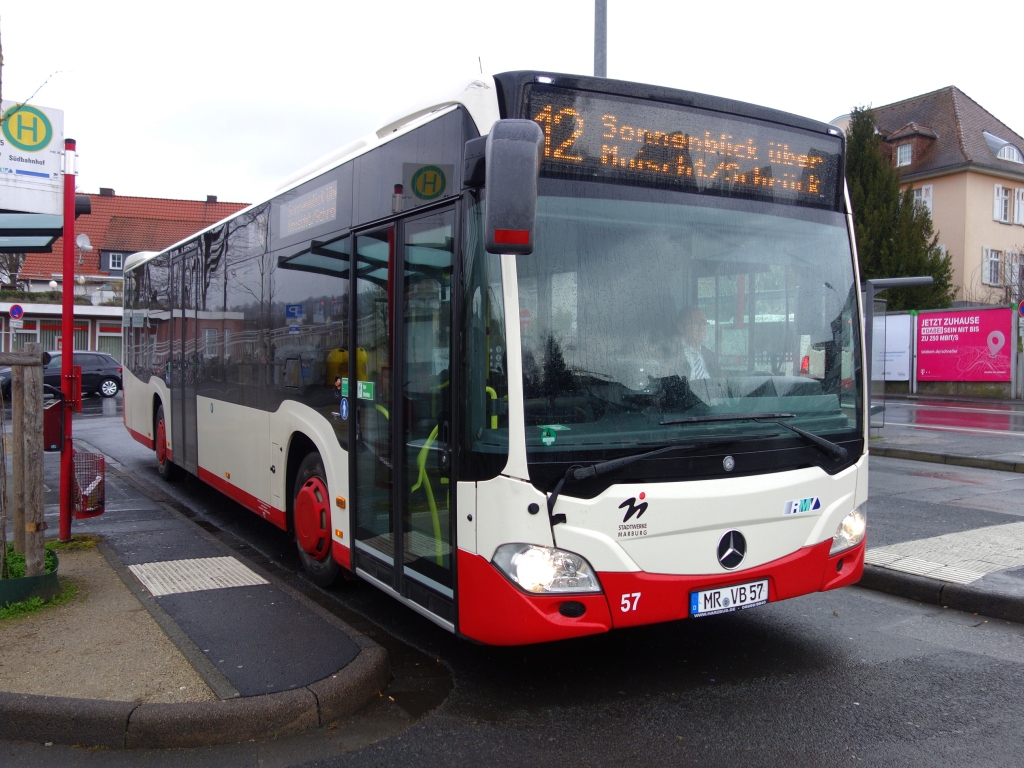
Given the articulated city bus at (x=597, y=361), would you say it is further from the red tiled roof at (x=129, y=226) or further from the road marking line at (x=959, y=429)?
the red tiled roof at (x=129, y=226)

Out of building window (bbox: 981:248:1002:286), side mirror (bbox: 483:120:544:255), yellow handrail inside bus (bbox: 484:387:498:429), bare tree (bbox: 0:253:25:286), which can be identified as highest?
bare tree (bbox: 0:253:25:286)

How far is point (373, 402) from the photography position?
5160 millimetres

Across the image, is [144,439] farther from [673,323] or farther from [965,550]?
[965,550]

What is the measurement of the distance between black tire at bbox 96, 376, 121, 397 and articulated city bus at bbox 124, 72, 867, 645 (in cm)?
2710

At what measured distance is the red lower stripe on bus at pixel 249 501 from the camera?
6803 mm

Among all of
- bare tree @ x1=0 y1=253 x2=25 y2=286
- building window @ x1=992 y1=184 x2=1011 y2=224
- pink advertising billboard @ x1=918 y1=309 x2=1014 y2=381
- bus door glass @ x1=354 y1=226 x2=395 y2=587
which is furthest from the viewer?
bare tree @ x1=0 y1=253 x2=25 y2=286

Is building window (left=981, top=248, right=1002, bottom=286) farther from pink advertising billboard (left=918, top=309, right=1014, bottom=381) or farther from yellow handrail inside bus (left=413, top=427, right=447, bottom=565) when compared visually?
yellow handrail inside bus (left=413, top=427, right=447, bottom=565)

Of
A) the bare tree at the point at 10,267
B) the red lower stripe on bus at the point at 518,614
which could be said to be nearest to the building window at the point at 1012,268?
the red lower stripe on bus at the point at 518,614

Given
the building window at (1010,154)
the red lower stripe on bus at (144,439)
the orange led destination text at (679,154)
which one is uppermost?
the building window at (1010,154)

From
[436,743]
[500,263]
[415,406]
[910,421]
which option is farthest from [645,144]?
[910,421]

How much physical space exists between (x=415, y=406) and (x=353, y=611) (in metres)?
1.93

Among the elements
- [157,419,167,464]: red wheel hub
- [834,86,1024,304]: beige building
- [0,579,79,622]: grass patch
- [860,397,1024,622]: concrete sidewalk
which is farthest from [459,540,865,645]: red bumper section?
[834,86,1024,304]: beige building

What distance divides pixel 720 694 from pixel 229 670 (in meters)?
2.49

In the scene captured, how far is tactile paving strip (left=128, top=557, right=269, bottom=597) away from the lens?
5.90 metres
